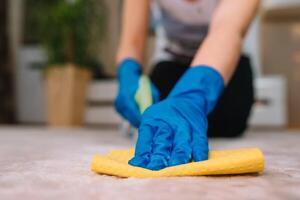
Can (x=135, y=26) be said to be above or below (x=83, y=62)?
above

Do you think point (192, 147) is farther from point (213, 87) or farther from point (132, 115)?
point (132, 115)

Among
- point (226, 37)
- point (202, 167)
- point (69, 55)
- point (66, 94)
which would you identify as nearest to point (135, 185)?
point (202, 167)

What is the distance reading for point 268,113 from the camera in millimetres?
2477

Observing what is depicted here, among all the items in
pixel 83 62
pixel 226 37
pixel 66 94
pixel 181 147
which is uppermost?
pixel 226 37

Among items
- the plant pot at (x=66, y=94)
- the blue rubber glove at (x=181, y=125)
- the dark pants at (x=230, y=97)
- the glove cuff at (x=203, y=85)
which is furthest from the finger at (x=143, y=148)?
the plant pot at (x=66, y=94)

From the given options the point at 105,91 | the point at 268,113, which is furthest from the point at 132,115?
the point at 105,91

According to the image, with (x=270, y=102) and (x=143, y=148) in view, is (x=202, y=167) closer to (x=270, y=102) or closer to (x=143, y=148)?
(x=143, y=148)

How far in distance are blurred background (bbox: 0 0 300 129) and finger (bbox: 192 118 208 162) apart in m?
1.96

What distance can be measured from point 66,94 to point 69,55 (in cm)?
27

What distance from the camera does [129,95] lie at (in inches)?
35.1

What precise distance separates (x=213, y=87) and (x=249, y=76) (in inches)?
25.2

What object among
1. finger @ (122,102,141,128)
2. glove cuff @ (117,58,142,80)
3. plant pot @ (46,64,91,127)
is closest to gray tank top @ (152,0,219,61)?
glove cuff @ (117,58,142,80)

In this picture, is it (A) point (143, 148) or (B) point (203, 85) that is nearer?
(A) point (143, 148)

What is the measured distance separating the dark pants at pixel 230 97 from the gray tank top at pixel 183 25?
6cm
